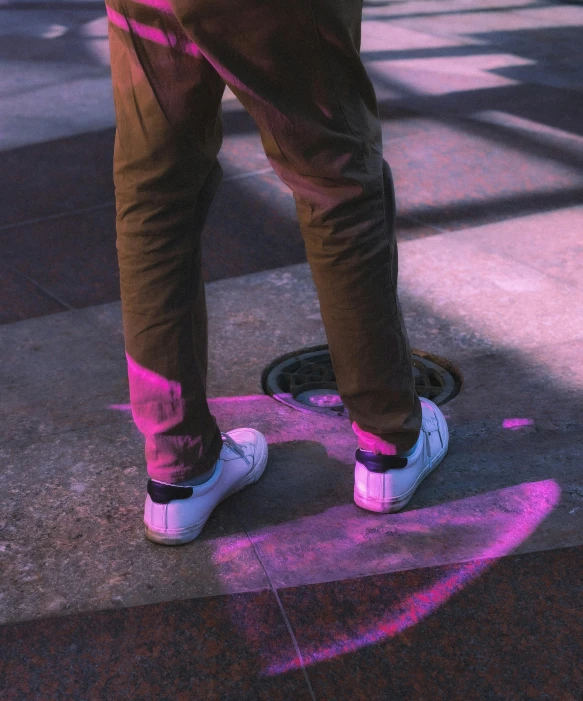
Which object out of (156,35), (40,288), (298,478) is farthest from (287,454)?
(40,288)

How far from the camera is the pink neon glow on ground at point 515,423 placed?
2117 mm

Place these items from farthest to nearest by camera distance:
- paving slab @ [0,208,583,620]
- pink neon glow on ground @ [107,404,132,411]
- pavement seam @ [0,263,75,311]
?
pavement seam @ [0,263,75,311] → pink neon glow on ground @ [107,404,132,411] → paving slab @ [0,208,583,620]

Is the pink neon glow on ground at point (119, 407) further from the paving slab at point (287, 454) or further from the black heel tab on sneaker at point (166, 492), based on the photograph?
the black heel tab on sneaker at point (166, 492)

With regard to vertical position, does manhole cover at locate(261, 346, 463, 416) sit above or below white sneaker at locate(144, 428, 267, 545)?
below

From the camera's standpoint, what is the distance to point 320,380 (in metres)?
2.42

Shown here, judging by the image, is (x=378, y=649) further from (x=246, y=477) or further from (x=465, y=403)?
(x=465, y=403)

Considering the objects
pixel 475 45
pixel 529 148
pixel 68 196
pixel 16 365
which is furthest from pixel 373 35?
pixel 16 365

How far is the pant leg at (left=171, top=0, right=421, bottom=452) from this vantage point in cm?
135

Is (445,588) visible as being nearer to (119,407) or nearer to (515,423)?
(515,423)

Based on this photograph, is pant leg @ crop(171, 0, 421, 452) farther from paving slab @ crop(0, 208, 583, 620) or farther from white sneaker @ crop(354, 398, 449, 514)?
→ paving slab @ crop(0, 208, 583, 620)

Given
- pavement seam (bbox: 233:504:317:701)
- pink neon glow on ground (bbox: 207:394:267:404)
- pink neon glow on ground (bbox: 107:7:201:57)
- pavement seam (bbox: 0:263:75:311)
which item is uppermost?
pink neon glow on ground (bbox: 107:7:201:57)

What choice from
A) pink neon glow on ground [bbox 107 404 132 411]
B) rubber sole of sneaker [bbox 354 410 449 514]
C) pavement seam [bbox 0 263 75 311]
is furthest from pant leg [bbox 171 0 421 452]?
pavement seam [bbox 0 263 75 311]

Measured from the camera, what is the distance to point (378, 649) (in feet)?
4.83

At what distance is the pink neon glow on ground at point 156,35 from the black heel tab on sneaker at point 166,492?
2.71 ft
